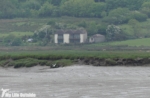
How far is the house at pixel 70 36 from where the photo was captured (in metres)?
88.0

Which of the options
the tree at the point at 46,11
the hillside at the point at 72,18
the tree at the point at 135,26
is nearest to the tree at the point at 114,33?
the hillside at the point at 72,18

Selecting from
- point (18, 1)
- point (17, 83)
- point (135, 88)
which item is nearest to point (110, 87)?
point (135, 88)

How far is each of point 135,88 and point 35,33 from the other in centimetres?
5142

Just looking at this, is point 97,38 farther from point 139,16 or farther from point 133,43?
point 139,16

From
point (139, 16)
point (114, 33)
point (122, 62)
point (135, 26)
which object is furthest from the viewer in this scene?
point (139, 16)

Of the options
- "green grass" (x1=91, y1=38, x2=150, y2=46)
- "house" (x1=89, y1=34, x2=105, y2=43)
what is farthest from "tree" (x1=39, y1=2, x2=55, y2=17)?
"green grass" (x1=91, y1=38, x2=150, y2=46)

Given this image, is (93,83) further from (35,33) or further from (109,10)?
(109,10)

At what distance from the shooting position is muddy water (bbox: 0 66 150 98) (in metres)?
36.3

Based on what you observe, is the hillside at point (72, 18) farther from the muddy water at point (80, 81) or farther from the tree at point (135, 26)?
the muddy water at point (80, 81)

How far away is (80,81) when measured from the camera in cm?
4116

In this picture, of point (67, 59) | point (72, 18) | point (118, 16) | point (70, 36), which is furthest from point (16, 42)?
point (67, 59)

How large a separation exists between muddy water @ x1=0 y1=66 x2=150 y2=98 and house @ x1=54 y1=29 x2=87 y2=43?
37.5 m

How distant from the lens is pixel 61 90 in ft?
123

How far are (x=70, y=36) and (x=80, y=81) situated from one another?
4774 cm
